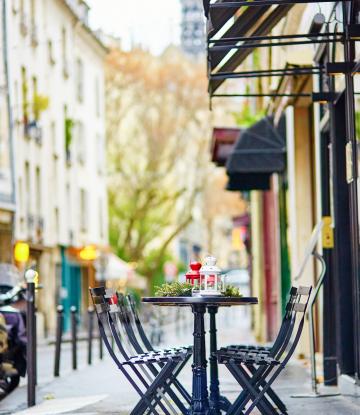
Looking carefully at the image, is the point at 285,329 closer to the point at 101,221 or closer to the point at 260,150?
the point at 260,150

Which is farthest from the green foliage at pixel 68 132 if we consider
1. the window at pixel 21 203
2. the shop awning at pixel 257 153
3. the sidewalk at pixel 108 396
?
the sidewalk at pixel 108 396

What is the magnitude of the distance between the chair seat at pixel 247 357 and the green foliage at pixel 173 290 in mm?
500

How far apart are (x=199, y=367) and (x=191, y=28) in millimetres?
42374

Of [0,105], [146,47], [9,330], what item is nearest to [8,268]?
[9,330]

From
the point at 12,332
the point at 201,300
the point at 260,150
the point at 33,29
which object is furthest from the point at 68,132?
the point at 201,300

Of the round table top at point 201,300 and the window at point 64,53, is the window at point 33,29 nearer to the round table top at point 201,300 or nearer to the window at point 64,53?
the window at point 64,53

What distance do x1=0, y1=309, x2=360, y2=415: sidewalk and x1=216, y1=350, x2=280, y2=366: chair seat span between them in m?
1.23

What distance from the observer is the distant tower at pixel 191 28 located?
49844mm

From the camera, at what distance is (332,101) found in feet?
41.9

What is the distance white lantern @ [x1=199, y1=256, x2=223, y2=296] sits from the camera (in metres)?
9.36

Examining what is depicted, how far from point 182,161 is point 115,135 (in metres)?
3.20

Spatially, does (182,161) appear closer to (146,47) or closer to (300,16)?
(146,47)

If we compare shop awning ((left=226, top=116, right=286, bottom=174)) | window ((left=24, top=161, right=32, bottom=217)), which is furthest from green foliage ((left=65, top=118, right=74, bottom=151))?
shop awning ((left=226, top=116, right=286, bottom=174))

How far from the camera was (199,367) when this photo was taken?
30.4 ft
